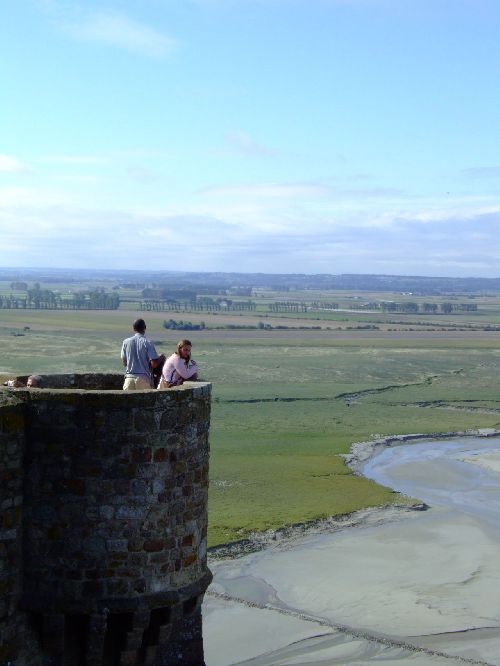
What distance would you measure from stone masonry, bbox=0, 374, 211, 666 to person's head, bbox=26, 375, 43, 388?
1180mm

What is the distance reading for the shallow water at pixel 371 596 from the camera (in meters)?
23.9

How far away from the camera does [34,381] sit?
8.47 meters

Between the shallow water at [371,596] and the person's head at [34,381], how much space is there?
53.2 feet

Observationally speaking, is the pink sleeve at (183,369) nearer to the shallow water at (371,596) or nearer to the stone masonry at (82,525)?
the stone masonry at (82,525)

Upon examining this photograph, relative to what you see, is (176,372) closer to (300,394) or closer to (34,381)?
(34,381)

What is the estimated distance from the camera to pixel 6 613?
6922mm

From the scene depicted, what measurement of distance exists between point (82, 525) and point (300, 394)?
182ft

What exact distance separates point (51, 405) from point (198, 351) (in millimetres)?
81415

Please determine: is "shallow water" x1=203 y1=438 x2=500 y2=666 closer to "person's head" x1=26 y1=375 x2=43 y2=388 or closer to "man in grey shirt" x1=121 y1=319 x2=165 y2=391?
"man in grey shirt" x1=121 y1=319 x2=165 y2=391

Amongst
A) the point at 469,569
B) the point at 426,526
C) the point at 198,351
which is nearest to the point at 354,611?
the point at 469,569

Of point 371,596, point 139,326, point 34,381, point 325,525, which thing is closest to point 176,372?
point 139,326

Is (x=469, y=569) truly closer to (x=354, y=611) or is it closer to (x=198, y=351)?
(x=354, y=611)

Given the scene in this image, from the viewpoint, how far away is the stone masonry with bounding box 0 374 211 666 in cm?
698

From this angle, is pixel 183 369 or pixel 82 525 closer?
pixel 82 525
